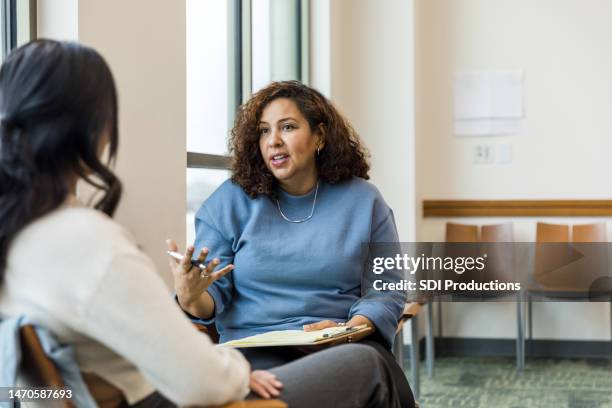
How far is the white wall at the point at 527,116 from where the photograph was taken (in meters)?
5.10

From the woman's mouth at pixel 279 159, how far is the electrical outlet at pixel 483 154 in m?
2.88

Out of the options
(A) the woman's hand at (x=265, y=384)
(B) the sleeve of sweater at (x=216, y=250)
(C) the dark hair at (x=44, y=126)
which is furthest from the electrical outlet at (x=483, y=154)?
(C) the dark hair at (x=44, y=126)

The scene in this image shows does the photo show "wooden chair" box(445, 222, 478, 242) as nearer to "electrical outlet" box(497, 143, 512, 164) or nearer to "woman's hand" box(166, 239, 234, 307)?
"electrical outlet" box(497, 143, 512, 164)

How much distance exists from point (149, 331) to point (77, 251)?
160 mm

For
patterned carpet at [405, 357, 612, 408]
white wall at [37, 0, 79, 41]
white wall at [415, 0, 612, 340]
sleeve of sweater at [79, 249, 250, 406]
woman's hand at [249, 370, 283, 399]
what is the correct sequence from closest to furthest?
sleeve of sweater at [79, 249, 250, 406] < woman's hand at [249, 370, 283, 399] < white wall at [37, 0, 79, 41] < patterned carpet at [405, 357, 612, 408] < white wall at [415, 0, 612, 340]

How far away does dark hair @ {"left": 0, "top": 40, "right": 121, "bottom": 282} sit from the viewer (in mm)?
1320

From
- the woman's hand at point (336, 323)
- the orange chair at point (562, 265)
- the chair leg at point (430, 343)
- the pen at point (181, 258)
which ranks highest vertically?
the pen at point (181, 258)

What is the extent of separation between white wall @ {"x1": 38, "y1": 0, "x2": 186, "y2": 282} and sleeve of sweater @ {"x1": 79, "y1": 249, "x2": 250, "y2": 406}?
1.21 metres

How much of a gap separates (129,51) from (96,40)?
0.54ft

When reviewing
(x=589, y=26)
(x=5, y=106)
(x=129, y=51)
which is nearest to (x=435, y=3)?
(x=589, y=26)

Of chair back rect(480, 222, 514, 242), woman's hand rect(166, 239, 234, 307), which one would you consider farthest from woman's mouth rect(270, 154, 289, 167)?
chair back rect(480, 222, 514, 242)

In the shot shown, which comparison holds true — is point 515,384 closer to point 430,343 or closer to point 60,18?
point 430,343

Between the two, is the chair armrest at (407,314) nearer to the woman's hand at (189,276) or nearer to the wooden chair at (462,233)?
the woman's hand at (189,276)

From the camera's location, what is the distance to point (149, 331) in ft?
4.24
